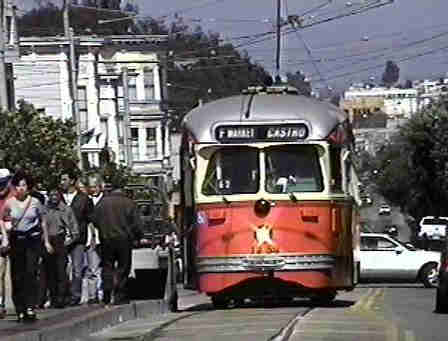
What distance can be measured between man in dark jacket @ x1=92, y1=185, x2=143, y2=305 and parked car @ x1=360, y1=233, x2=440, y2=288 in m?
21.5

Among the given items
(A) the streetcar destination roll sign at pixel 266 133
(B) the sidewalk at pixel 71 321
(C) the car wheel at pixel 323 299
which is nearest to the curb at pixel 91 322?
(B) the sidewalk at pixel 71 321

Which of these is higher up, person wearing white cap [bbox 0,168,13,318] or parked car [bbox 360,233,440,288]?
person wearing white cap [bbox 0,168,13,318]

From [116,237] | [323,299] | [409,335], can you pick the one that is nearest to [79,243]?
[116,237]

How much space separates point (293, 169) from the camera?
23.8 meters

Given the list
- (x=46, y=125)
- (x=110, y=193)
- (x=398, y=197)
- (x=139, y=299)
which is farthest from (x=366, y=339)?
(x=398, y=197)

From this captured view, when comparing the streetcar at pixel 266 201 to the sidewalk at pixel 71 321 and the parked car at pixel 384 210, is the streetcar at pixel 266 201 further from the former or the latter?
the parked car at pixel 384 210

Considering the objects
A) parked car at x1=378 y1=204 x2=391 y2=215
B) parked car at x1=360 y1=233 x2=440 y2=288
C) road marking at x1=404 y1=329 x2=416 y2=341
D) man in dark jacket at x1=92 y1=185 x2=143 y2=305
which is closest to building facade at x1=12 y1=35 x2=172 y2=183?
parked car at x1=360 y1=233 x2=440 y2=288

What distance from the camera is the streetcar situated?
77.2 feet

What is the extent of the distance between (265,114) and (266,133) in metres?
0.37

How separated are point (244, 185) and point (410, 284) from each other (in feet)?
68.7

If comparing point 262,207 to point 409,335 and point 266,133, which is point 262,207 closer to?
point 266,133

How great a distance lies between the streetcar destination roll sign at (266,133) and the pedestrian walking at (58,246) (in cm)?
342

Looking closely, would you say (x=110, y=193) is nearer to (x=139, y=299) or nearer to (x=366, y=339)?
(x=139, y=299)

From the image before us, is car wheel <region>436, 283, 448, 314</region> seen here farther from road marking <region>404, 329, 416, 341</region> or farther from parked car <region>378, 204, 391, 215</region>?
parked car <region>378, 204, 391, 215</region>
